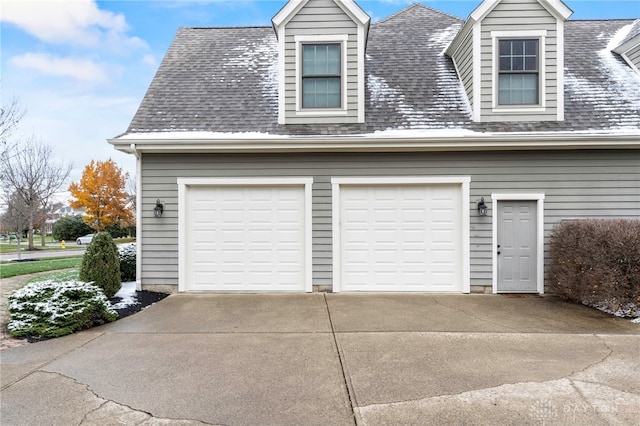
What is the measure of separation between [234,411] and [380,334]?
227 centimetres

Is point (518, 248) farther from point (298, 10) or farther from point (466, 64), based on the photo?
point (298, 10)

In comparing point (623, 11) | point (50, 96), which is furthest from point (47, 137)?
point (623, 11)

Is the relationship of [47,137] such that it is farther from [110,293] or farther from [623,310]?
[623,310]

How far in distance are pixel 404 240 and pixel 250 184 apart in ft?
10.6

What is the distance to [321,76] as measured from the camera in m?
7.21

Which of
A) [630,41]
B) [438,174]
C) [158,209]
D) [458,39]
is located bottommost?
[158,209]

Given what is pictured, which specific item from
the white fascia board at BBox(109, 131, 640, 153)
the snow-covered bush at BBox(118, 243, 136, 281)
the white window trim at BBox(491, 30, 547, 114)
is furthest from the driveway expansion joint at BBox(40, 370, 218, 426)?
the white window trim at BBox(491, 30, 547, 114)

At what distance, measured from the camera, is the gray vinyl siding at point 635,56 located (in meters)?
8.01

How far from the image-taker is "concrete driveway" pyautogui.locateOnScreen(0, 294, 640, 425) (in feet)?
9.12

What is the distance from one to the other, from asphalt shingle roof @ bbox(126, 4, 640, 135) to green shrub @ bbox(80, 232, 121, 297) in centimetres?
224

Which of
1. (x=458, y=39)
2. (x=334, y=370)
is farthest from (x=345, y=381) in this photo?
(x=458, y=39)

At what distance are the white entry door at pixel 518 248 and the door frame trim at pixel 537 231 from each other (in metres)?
0.05

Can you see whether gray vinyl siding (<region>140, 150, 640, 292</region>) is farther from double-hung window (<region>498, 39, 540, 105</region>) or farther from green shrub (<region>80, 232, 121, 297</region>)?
double-hung window (<region>498, 39, 540, 105</region>)

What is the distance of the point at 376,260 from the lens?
6.92 m
